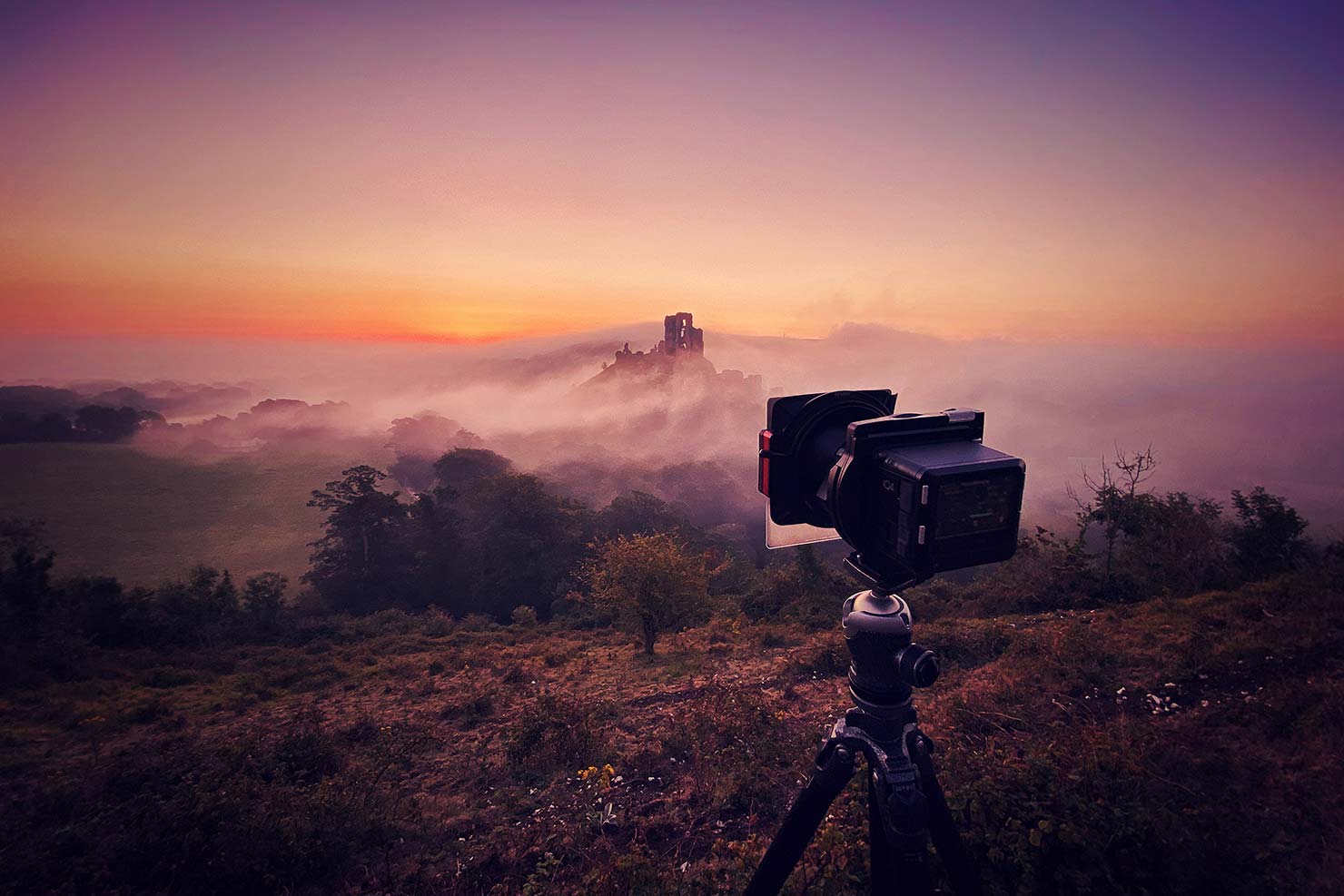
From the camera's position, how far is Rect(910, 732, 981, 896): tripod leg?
1.85m

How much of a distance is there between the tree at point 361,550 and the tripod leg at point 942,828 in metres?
44.3

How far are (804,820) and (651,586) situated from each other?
12.9m

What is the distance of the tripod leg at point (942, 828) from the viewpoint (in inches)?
72.7

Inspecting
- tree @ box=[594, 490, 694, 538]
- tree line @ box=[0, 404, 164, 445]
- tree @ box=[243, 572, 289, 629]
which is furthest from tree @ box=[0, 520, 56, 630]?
tree @ box=[594, 490, 694, 538]

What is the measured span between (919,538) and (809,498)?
2.29 feet

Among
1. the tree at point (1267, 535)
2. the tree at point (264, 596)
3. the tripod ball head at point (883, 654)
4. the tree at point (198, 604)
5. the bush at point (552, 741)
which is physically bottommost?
the tree at point (264, 596)

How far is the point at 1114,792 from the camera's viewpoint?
3.34 metres

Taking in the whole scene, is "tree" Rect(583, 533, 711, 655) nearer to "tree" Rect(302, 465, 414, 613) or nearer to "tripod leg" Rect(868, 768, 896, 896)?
"tripod leg" Rect(868, 768, 896, 896)

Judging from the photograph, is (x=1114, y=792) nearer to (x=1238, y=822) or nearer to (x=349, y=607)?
(x=1238, y=822)

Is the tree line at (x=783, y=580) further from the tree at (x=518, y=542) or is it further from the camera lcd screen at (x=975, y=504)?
the camera lcd screen at (x=975, y=504)

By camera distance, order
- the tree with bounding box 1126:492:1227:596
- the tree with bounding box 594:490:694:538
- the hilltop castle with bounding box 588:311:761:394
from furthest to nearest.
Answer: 1. the hilltop castle with bounding box 588:311:761:394
2. the tree with bounding box 594:490:694:538
3. the tree with bounding box 1126:492:1227:596

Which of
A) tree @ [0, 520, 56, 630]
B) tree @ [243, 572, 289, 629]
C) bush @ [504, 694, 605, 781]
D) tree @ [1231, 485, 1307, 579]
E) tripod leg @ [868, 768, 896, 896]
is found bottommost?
tree @ [243, 572, 289, 629]

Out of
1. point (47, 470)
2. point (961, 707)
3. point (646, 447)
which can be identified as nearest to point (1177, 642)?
point (961, 707)

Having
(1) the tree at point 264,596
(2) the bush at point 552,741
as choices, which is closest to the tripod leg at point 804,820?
(2) the bush at point 552,741
